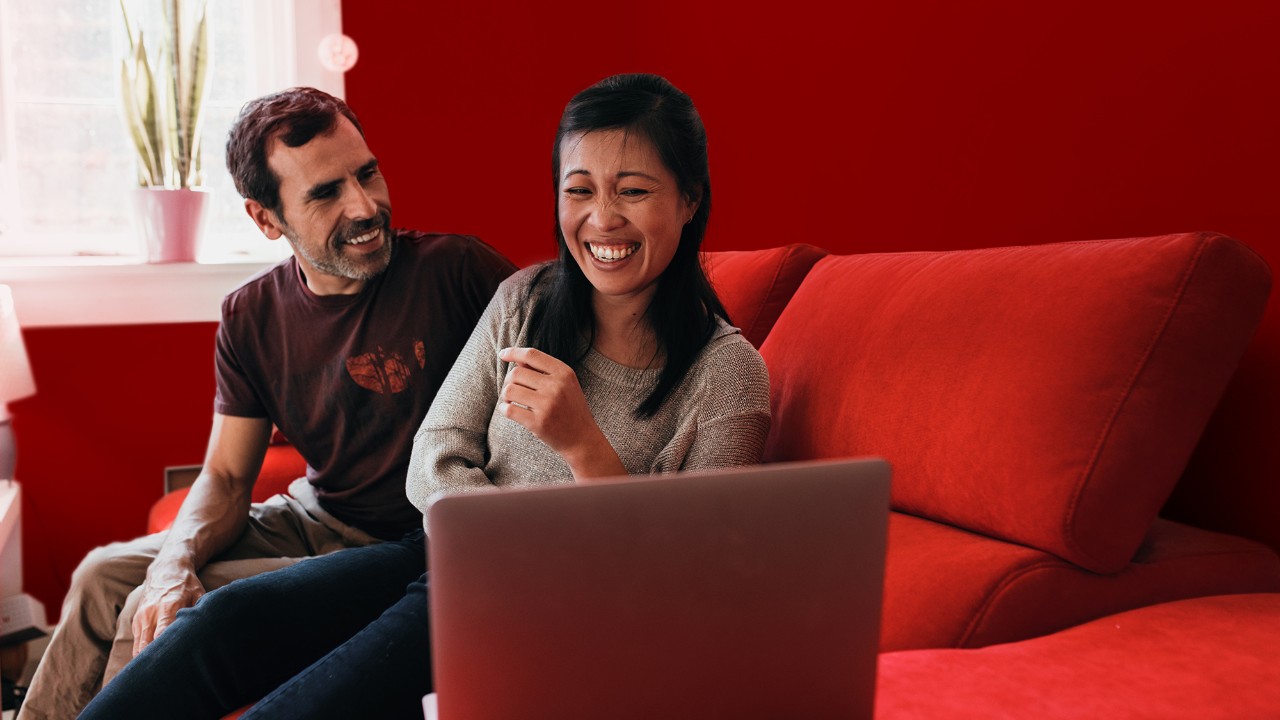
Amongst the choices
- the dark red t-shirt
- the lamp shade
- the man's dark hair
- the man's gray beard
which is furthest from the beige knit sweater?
the lamp shade

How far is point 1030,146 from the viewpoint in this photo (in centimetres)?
156

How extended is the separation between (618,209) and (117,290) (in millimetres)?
2056

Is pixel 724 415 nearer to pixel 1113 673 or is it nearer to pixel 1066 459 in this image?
pixel 1066 459

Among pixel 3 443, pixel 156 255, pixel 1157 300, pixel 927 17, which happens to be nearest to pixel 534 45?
pixel 156 255

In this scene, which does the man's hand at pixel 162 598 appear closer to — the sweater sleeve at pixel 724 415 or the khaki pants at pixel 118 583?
the khaki pants at pixel 118 583

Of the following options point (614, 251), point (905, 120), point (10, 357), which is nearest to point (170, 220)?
point (10, 357)

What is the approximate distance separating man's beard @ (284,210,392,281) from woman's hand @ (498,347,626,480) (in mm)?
612

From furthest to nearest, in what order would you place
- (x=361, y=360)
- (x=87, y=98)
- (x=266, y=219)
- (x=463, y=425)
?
(x=87, y=98), (x=266, y=219), (x=361, y=360), (x=463, y=425)

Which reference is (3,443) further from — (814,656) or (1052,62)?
(1052,62)

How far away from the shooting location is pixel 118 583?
156 centimetres

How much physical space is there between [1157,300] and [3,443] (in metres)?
2.14

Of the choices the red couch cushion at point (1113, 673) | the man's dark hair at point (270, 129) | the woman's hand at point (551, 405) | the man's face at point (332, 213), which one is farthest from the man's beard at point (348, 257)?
the red couch cushion at point (1113, 673)

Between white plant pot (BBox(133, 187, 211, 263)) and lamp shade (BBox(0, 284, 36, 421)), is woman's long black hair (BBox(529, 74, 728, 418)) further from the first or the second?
white plant pot (BBox(133, 187, 211, 263))

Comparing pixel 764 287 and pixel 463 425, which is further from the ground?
pixel 764 287
